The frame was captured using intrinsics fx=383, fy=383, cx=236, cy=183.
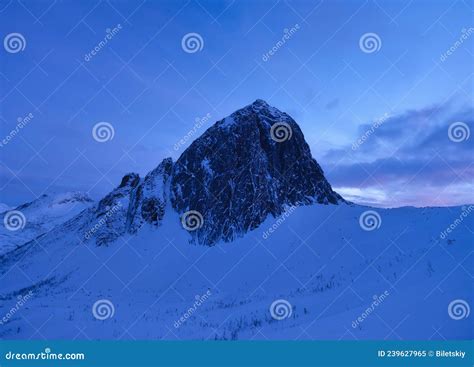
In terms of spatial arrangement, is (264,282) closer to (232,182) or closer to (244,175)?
(232,182)

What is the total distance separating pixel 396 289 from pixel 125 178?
125 ft

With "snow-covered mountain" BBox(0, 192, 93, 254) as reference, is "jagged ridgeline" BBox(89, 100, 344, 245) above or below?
Result: above

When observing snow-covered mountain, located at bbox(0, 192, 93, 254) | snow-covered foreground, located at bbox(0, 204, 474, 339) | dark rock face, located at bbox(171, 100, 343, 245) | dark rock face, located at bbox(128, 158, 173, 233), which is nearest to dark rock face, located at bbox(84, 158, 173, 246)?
dark rock face, located at bbox(128, 158, 173, 233)

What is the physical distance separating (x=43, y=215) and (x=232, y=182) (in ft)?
197

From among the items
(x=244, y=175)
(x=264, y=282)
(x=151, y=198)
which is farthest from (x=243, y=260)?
(x=151, y=198)

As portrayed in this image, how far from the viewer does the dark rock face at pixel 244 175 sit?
30.4 m

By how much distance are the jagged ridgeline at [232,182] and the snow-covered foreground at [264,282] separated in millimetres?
1458

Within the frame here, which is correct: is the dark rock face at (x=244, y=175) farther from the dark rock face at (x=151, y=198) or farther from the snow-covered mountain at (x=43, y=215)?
the snow-covered mountain at (x=43, y=215)

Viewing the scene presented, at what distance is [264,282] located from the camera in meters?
19.4

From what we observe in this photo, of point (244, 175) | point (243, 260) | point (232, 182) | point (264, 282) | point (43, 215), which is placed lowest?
point (43, 215)

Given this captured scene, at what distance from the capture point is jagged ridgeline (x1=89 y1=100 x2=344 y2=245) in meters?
30.7

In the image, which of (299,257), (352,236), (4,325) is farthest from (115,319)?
(352,236)

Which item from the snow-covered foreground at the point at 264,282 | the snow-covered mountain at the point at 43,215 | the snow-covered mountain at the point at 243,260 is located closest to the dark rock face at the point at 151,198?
the snow-covered mountain at the point at 243,260

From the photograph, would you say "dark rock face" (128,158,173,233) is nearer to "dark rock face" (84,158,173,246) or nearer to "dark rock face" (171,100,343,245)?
"dark rock face" (84,158,173,246)
